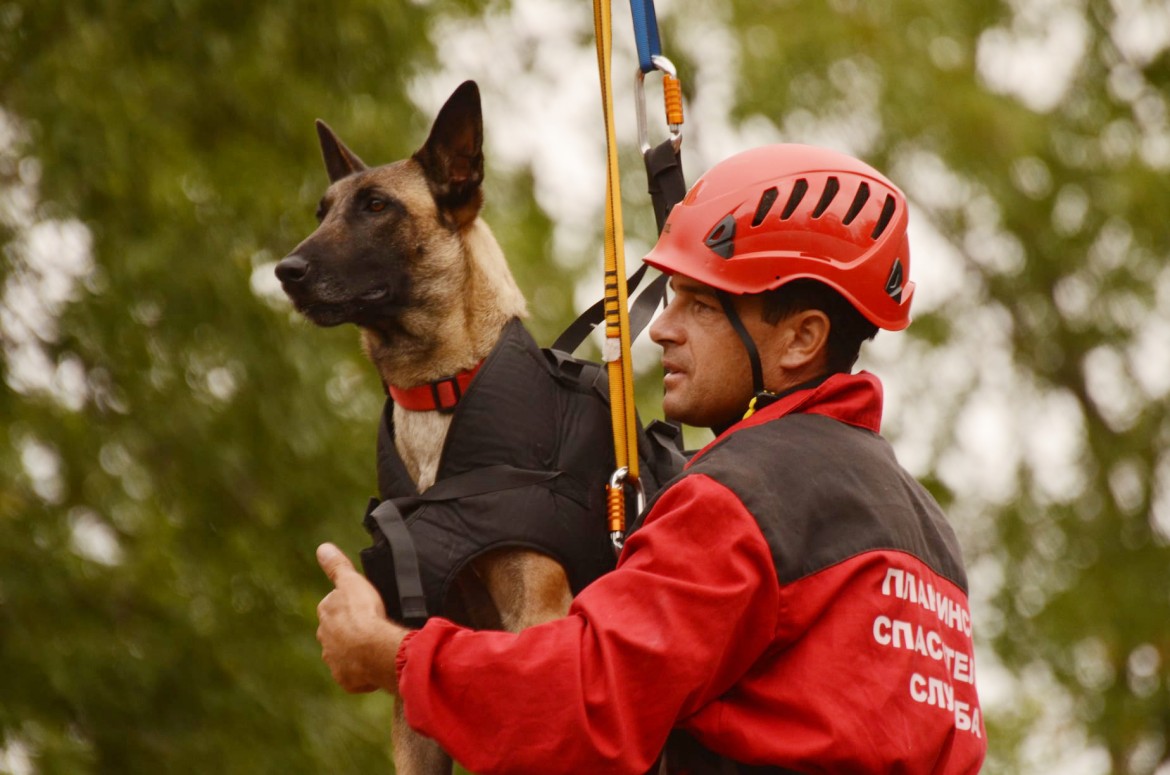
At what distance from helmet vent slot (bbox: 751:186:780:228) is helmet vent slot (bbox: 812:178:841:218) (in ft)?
0.30

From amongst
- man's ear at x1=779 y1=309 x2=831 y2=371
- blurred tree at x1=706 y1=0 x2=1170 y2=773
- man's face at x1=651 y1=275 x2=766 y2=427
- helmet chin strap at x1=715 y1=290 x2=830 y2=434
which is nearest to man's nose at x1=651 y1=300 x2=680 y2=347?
man's face at x1=651 y1=275 x2=766 y2=427

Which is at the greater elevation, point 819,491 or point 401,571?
point 819,491

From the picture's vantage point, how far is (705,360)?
3.33m

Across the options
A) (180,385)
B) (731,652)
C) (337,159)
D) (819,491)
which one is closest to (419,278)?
(337,159)

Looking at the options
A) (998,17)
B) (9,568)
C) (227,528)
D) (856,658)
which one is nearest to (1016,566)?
(998,17)

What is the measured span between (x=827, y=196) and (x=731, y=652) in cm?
105

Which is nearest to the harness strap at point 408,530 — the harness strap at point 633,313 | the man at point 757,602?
the man at point 757,602

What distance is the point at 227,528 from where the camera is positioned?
8.41m

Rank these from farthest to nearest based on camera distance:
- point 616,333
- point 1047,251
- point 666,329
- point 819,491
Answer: point 1047,251, point 616,333, point 666,329, point 819,491

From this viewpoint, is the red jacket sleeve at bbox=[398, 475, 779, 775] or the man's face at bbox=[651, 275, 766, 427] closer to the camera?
the red jacket sleeve at bbox=[398, 475, 779, 775]

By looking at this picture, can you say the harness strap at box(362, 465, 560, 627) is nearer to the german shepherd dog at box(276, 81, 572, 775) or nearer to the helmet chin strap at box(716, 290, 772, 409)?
the german shepherd dog at box(276, 81, 572, 775)

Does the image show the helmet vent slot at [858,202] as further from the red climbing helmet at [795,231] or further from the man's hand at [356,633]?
the man's hand at [356,633]

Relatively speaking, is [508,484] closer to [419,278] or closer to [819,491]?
[419,278]

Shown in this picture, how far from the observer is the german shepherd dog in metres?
4.00
